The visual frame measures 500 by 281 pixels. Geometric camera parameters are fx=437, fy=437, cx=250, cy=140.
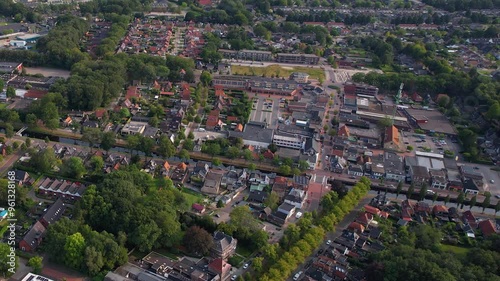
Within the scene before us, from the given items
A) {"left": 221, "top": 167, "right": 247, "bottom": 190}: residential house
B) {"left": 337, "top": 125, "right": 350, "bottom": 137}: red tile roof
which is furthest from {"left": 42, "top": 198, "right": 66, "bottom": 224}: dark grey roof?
{"left": 337, "top": 125, "right": 350, "bottom": 137}: red tile roof

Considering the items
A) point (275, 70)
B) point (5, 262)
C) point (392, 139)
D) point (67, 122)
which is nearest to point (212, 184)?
point (5, 262)

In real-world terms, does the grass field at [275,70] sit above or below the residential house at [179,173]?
below

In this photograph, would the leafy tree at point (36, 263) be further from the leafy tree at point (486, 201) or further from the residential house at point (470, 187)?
the residential house at point (470, 187)

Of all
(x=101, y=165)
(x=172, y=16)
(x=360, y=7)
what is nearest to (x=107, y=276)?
(x=101, y=165)

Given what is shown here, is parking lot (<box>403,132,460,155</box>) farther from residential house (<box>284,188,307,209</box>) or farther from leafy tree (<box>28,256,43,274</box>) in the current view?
leafy tree (<box>28,256,43,274</box>)

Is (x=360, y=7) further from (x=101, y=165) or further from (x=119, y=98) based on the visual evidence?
(x=101, y=165)

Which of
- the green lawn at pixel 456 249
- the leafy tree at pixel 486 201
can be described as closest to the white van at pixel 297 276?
the green lawn at pixel 456 249
